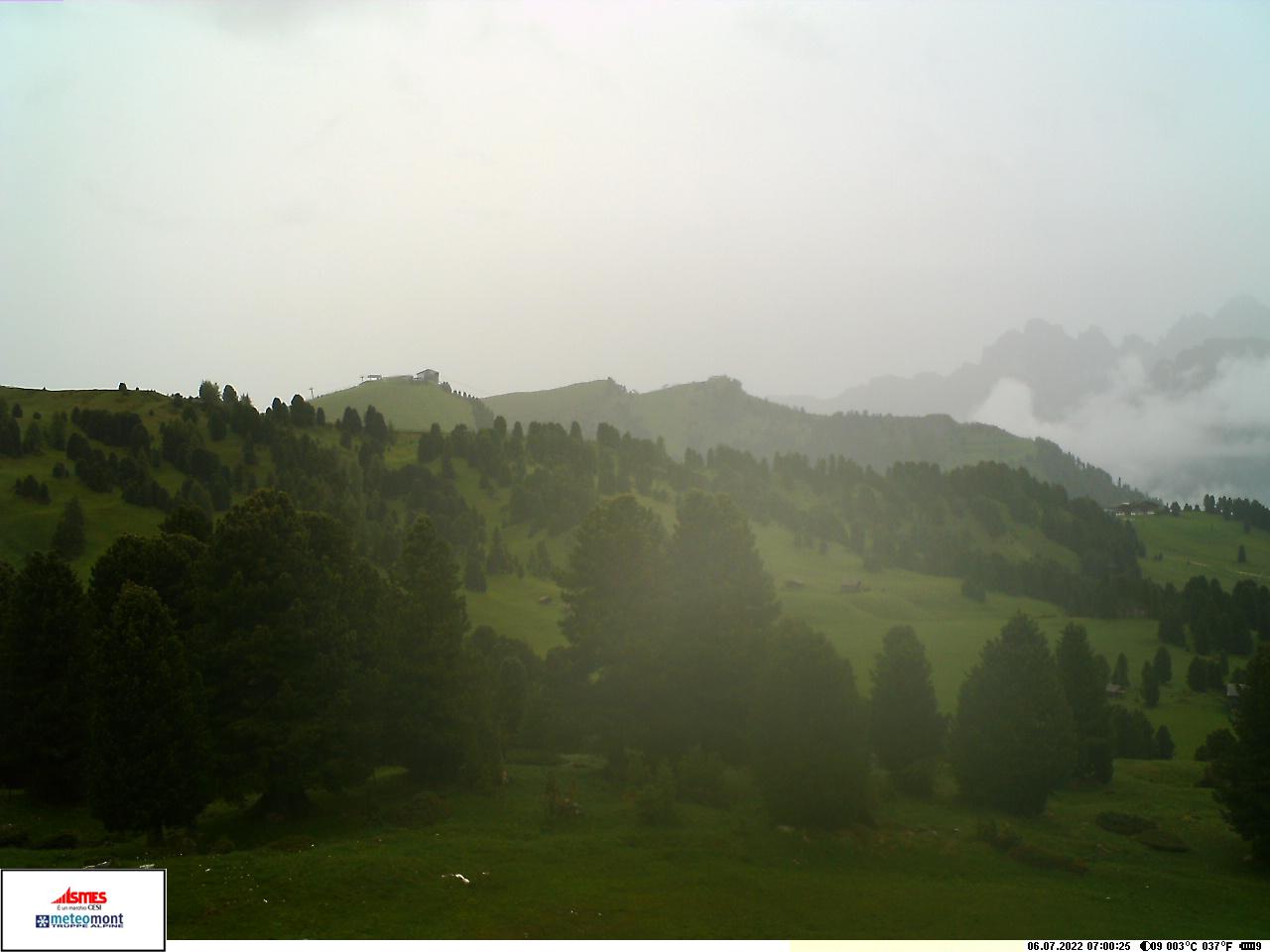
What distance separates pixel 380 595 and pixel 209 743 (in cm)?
1365

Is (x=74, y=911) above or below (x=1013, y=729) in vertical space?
above

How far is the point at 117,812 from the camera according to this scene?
33062 mm

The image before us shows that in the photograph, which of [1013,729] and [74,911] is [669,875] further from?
[1013,729]

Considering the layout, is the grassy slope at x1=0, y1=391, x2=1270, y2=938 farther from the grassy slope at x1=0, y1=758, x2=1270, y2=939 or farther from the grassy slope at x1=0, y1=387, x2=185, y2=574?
the grassy slope at x1=0, y1=387, x2=185, y2=574

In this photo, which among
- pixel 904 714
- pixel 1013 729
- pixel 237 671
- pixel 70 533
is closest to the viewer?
pixel 237 671

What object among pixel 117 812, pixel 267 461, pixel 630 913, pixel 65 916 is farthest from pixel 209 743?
pixel 267 461

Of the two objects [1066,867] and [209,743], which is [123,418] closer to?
[209,743]

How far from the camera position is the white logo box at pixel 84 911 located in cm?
2327

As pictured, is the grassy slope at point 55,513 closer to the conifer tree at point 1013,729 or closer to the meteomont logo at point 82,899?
the meteomont logo at point 82,899

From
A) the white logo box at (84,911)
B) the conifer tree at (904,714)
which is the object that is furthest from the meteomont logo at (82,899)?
the conifer tree at (904,714)

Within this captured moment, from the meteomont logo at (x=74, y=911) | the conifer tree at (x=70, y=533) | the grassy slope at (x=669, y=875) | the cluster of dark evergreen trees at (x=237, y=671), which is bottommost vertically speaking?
the grassy slope at (x=669, y=875)

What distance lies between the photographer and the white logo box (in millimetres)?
23266

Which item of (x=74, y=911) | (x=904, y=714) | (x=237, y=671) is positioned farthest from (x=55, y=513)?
(x=74, y=911)

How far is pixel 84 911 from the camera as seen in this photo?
23703 mm
